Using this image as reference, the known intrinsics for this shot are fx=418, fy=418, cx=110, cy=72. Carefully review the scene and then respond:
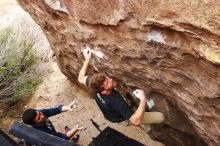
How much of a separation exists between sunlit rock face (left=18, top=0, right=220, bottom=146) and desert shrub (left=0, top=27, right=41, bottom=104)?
2.01m

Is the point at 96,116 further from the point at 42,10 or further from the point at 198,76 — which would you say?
the point at 198,76

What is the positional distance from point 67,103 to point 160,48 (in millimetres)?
3732

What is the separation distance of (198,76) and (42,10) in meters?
2.79

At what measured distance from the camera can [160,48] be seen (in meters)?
4.29

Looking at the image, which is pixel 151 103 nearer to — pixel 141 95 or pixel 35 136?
pixel 141 95

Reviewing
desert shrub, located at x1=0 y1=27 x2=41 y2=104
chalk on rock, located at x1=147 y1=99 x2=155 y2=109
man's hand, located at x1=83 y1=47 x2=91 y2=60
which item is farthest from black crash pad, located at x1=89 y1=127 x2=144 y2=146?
desert shrub, located at x1=0 y1=27 x2=41 y2=104

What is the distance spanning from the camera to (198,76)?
13.2ft

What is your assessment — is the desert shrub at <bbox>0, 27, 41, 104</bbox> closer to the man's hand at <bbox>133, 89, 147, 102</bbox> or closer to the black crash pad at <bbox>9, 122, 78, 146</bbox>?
the black crash pad at <bbox>9, 122, 78, 146</bbox>

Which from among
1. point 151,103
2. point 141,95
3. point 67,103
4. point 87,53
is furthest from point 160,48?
point 67,103

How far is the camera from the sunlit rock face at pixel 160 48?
3.69 meters

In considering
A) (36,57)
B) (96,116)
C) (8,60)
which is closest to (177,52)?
(96,116)

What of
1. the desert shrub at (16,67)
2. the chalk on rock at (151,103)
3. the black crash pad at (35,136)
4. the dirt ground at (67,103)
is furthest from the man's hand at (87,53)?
the desert shrub at (16,67)

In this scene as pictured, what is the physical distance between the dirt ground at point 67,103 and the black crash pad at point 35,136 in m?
1.95

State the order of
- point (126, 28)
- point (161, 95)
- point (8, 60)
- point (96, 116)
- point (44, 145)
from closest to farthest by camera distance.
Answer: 1. point (126, 28)
2. point (44, 145)
3. point (161, 95)
4. point (96, 116)
5. point (8, 60)
